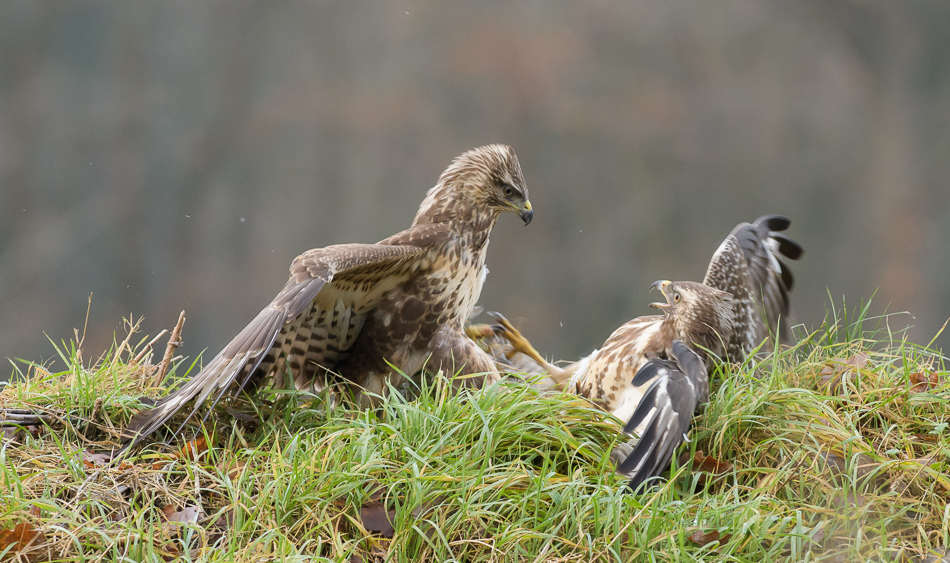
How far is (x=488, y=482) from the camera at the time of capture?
1.76 m

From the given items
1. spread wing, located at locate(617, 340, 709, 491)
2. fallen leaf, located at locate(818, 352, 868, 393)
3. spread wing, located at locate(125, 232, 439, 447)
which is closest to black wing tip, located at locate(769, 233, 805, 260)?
fallen leaf, located at locate(818, 352, 868, 393)

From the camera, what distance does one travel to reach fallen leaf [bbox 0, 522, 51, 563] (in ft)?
5.05

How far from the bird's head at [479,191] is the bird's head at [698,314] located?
594 millimetres

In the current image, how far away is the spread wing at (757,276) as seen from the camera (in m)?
2.70

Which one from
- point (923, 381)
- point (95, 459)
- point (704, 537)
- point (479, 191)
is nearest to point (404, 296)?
point (479, 191)

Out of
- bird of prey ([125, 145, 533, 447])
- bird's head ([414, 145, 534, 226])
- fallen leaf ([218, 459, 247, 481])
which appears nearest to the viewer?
fallen leaf ([218, 459, 247, 481])

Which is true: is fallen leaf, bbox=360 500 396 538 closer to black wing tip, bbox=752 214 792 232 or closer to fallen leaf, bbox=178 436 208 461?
fallen leaf, bbox=178 436 208 461

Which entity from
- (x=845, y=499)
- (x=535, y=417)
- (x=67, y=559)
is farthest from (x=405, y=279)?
(x=845, y=499)

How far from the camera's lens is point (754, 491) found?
5.93 ft

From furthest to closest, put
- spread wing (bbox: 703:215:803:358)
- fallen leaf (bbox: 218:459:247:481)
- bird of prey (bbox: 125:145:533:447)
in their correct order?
spread wing (bbox: 703:215:803:358)
bird of prey (bbox: 125:145:533:447)
fallen leaf (bbox: 218:459:247:481)

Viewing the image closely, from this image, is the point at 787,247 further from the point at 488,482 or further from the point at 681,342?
the point at 488,482

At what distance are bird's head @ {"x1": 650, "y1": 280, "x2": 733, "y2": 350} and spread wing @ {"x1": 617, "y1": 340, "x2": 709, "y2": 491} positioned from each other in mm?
159

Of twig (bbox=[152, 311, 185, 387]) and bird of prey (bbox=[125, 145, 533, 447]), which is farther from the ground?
bird of prey (bbox=[125, 145, 533, 447])

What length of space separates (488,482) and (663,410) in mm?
500
